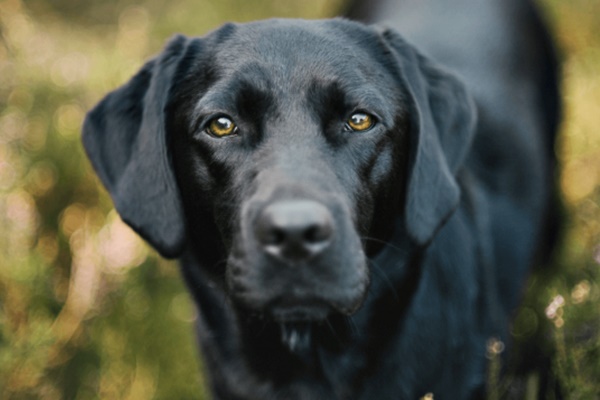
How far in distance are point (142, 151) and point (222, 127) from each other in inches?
12.6

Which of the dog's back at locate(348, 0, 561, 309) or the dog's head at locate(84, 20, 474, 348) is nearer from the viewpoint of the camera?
the dog's head at locate(84, 20, 474, 348)

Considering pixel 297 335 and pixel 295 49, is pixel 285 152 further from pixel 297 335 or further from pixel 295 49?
pixel 297 335

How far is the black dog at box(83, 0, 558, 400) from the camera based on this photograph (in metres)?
2.07

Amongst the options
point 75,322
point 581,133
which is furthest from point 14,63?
point 581,133

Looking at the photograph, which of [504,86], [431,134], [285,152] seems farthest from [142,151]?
[504,86]

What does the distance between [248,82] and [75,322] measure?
5.26 feet

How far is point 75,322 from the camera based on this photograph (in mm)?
3395

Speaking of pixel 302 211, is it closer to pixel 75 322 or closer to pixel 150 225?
pixel 150 225

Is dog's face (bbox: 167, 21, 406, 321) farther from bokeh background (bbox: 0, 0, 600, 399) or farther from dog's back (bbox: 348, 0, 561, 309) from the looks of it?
dog's back (bbox: 348, 0, 561, 309)

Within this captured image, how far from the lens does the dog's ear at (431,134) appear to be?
2.44 metres

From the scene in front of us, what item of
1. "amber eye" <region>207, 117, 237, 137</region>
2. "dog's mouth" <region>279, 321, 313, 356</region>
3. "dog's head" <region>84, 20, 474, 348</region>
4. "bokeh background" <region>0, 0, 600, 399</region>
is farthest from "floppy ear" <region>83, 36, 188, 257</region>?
"bokeh background" <region>0, 0, 600, 399</region>

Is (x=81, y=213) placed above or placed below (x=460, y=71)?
below

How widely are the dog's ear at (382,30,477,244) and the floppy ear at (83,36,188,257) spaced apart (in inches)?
28.5

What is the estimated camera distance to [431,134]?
2.47 m
